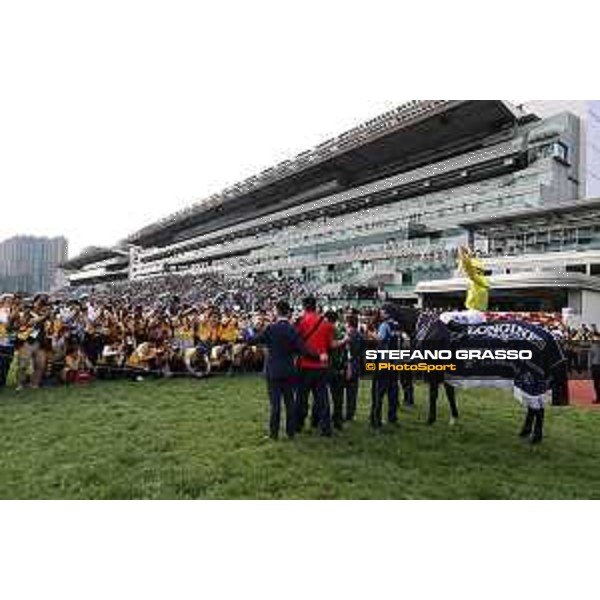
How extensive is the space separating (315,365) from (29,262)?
184 inches

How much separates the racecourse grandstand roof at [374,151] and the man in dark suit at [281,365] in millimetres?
26406

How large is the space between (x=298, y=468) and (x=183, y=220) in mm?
90984

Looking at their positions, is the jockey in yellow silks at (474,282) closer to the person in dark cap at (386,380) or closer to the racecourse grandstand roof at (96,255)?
the person in dark cap at (386,380)

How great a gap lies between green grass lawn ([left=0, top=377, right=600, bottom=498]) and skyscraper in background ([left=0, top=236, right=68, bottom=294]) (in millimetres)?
1720

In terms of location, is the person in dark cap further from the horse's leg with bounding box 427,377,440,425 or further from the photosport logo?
the horse's leg with bounding box 427,377,440,425

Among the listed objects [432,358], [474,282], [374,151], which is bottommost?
[432,358]

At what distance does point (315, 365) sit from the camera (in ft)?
21.2

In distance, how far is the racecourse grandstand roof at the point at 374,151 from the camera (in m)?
42.6

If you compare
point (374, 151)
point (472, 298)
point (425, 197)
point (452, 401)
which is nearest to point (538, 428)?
point (452, 401)

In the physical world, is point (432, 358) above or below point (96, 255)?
below

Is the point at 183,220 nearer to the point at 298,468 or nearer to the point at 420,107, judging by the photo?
the point at 420,107

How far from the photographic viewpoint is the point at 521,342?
642 cm

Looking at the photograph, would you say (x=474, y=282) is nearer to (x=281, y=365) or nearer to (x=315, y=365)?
(x=315, y=365)

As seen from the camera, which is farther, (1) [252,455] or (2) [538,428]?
(2) [538,428]
